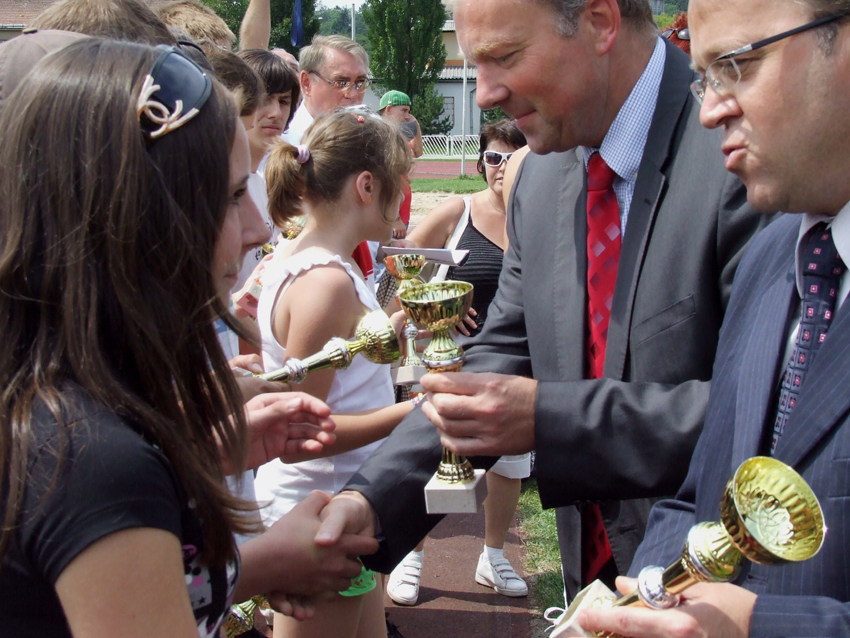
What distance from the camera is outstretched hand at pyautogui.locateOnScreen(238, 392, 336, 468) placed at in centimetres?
215

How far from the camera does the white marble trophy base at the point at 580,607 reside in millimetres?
1382

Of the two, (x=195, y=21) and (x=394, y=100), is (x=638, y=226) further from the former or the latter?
(x=394, y=100)

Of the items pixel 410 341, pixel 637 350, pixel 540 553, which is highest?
pixel 637 350

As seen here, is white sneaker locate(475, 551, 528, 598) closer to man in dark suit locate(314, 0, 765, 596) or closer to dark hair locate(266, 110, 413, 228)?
man in dark suit locate(314, 0, 765, 596)

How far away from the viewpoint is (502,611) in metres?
4.36

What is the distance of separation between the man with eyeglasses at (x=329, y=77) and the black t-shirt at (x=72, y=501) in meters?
5.07

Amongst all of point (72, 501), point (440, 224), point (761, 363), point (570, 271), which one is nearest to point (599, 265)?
point (570, 271)

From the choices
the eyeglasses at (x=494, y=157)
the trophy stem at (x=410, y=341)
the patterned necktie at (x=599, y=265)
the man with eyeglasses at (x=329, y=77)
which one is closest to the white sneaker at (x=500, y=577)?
the trophy stem at (x=410, y=341)

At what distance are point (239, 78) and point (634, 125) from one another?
103 inches

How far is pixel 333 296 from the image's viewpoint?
283cm

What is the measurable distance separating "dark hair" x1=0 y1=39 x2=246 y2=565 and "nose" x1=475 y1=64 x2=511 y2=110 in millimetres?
1071

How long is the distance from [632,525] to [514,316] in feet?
2.43

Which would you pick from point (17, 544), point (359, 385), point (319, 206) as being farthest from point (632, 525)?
point (319, 206)

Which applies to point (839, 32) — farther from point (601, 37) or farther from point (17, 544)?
point (17, 544)
